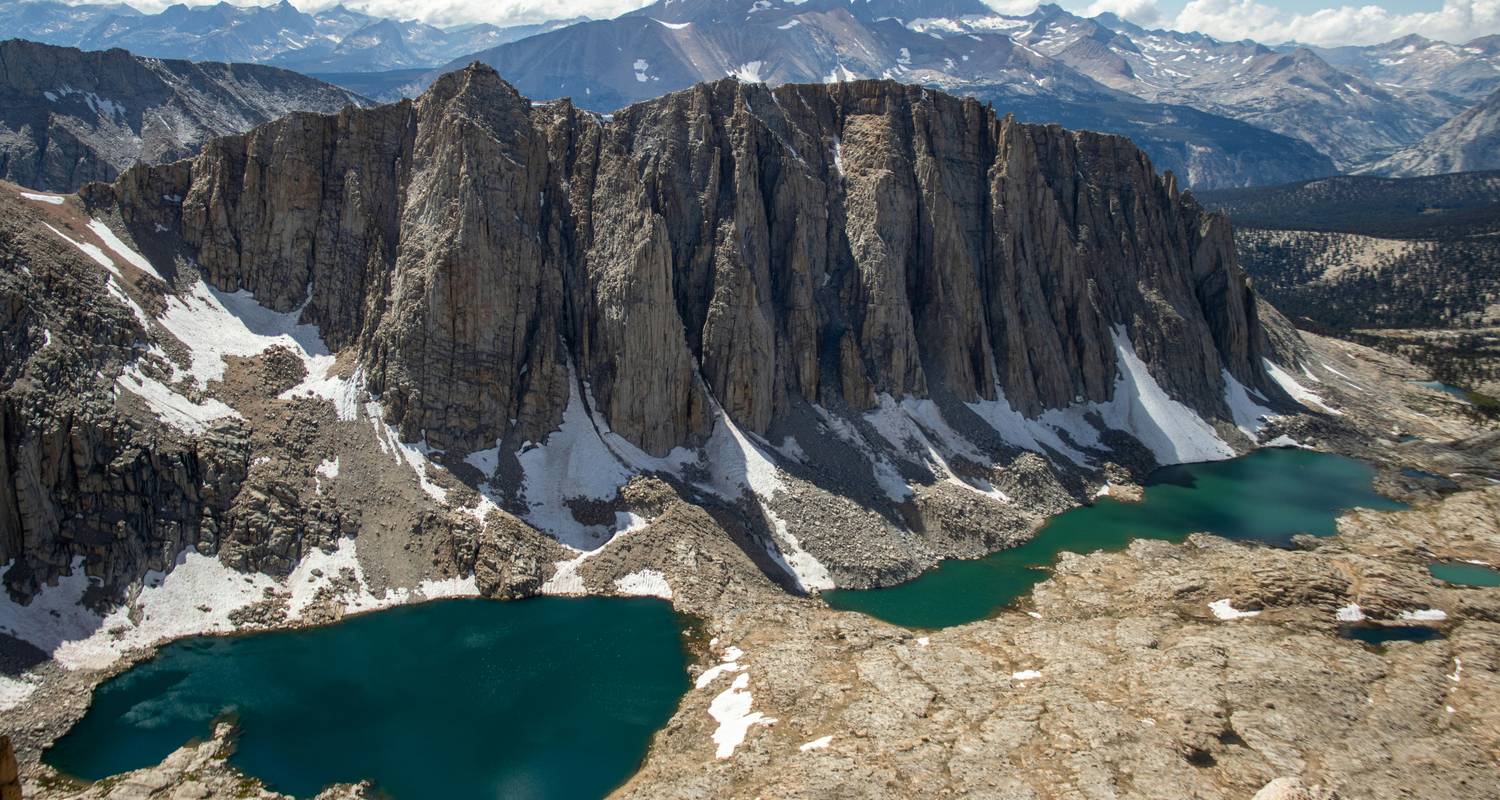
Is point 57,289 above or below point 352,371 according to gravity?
above

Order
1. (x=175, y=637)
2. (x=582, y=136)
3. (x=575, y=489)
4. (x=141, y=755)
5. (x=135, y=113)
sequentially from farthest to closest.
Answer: (x=135, y=113), (x=582, y=136), (x=575, y=489), (x=175, y=637), (x=141, y=755)

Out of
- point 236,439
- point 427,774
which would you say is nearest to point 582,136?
point 236,439

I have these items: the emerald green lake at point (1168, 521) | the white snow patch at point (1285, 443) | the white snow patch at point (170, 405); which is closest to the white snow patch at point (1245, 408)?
the white snow patch at point (1285, 443)

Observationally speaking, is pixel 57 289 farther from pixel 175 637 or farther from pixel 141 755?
pixel 141 755

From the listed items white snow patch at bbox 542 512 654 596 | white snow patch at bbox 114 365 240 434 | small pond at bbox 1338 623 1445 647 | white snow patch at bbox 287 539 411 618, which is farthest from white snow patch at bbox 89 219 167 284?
small pond at bbox 1338 623 1445 647

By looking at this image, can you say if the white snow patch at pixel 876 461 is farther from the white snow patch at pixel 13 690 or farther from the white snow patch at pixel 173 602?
the white snow patch at pixel 13 690
